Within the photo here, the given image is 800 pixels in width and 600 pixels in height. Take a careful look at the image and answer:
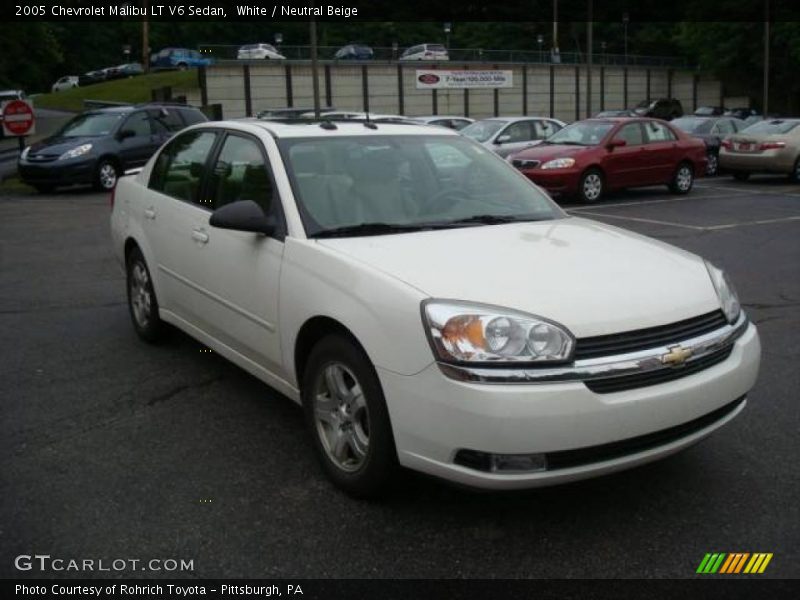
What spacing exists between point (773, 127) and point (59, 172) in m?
15.7

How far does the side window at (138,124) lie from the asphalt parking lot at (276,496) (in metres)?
12.6

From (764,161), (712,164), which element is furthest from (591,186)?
(712,164)

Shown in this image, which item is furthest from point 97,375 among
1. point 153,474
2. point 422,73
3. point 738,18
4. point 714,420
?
point 738,18

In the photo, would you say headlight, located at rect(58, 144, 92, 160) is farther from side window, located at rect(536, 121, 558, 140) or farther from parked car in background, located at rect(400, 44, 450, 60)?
parked car in background, located at rect(400, 44, 450, 60)

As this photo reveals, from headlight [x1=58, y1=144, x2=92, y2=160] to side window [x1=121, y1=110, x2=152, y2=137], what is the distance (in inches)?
36.6

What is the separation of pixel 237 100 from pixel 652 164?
2758cm

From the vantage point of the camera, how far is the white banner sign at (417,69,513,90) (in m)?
44.8

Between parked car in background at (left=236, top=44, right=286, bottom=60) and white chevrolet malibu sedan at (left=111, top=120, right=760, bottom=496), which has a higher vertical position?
parked car in background at (left=236, top=44, right=286, bottom=60)

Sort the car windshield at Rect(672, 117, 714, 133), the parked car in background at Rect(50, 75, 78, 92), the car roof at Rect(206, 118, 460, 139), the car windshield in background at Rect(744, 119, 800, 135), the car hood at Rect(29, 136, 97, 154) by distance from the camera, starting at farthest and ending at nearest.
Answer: the parked car in background at Rect(50, 75, 78, 92)
the car windshield at Rect(672, 117, 714, 133)
the car windshield in background at Rect(744, 119, 800, 135)
the car hood at Rect(29, 136, 97, 154)
the car roof at Rect(206, 118, 460, 139)

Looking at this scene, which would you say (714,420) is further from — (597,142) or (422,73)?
(422,73)

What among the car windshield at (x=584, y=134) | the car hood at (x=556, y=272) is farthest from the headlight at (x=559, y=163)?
the car hood at (x=556, y=272)

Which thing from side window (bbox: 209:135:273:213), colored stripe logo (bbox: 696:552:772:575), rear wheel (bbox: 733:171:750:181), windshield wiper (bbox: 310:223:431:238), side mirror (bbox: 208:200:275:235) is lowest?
colored stripe logo (bbox: 696:552:772:575)

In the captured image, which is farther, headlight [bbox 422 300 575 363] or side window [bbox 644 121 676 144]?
side window [bbox 644 121 676 144]

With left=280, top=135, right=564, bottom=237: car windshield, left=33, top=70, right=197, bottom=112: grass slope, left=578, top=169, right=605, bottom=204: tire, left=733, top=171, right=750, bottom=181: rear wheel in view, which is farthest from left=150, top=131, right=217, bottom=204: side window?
left=33, top=70, right=197, bottom=112: grass slope
